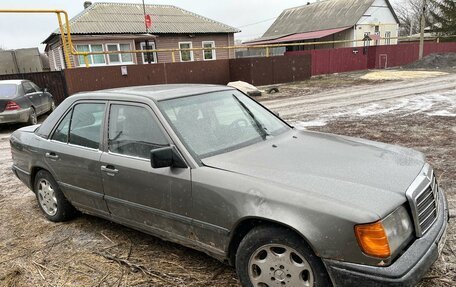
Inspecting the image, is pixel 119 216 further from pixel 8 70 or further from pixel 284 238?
pixel 8 70

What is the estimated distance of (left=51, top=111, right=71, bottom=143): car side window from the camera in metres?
4.06

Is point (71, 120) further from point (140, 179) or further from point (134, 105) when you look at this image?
point (140, 179)

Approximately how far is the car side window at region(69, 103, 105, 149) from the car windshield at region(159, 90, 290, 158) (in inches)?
32.5

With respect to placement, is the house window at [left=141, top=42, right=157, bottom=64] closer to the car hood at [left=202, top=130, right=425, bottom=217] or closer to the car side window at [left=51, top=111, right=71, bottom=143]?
the car side window at [left=51, top=111, right=71, bottom=143]

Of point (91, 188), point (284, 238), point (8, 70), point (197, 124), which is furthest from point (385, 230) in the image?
point (8, 70)

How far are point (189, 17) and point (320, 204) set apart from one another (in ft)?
96.1

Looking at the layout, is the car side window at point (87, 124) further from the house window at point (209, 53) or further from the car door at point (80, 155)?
the house window at point (209, 53)

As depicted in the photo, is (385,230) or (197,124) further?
(197,124)

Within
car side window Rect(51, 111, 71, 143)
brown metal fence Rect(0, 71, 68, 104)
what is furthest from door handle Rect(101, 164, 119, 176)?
brown metal fence Rect(0, 71, 68, 104)

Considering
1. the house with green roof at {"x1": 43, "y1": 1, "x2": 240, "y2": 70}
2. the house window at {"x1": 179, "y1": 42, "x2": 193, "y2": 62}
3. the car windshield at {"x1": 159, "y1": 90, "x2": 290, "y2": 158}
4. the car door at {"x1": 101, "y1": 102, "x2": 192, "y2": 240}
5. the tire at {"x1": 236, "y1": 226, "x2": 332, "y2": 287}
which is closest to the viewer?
the tire at {"x1": 236, "y1": 226, "x2": 332, "y2": 287}

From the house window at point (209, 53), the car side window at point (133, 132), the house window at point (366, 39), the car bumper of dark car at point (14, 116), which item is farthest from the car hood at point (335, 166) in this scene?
the house window at point (366, 39)

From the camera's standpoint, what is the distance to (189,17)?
96.9 ft

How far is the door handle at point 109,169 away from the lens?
11.1 ft

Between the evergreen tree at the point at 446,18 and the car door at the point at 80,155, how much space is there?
47.7 meters
